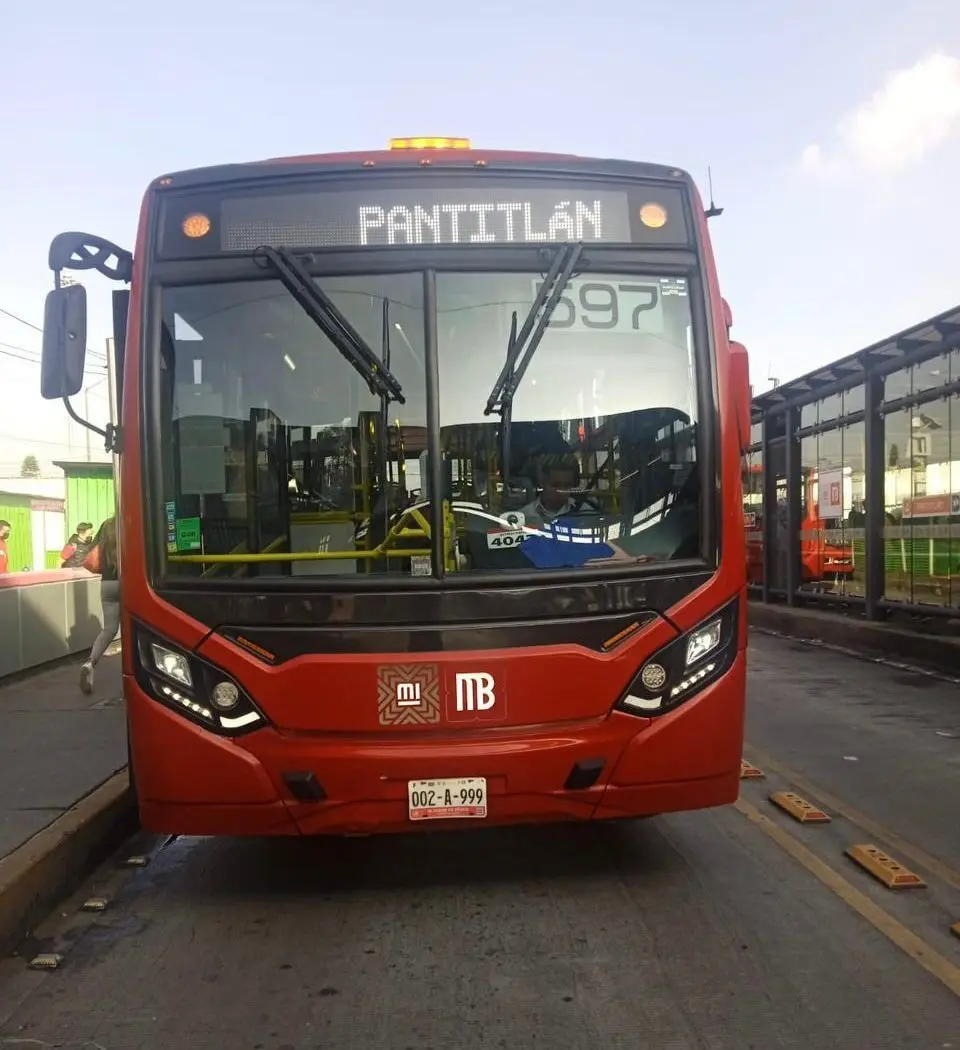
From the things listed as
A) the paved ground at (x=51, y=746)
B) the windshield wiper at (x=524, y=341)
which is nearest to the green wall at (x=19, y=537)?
the paved ground at (x=51, y=746)

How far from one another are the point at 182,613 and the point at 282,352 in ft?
3.80

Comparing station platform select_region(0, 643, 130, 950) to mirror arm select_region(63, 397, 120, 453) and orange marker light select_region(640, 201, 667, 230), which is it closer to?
mirror arm select_region(63, 397, 120, 453)

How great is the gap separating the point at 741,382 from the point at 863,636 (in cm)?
984

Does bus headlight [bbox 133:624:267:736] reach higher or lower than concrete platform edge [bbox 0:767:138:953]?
higher

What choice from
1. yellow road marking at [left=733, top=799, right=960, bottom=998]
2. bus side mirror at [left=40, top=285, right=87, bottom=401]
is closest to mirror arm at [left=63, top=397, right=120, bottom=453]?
bus side mirror at [left=40, top=285, right=87, bottom=401]

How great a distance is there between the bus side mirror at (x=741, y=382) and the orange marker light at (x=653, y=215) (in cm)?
65

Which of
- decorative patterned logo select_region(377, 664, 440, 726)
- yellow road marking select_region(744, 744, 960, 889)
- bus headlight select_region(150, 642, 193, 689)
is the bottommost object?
yellow road marking select_region(744, 744, 960, 889)

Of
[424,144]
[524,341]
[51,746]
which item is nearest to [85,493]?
[51,746]

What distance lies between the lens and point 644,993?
3713mm

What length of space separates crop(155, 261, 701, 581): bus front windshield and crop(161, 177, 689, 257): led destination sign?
175 millimetres

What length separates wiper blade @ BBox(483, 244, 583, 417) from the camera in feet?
14.7

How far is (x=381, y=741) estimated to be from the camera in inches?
169

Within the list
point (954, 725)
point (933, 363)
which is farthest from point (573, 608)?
point (933, 363)

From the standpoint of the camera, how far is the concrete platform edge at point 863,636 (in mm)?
11898
